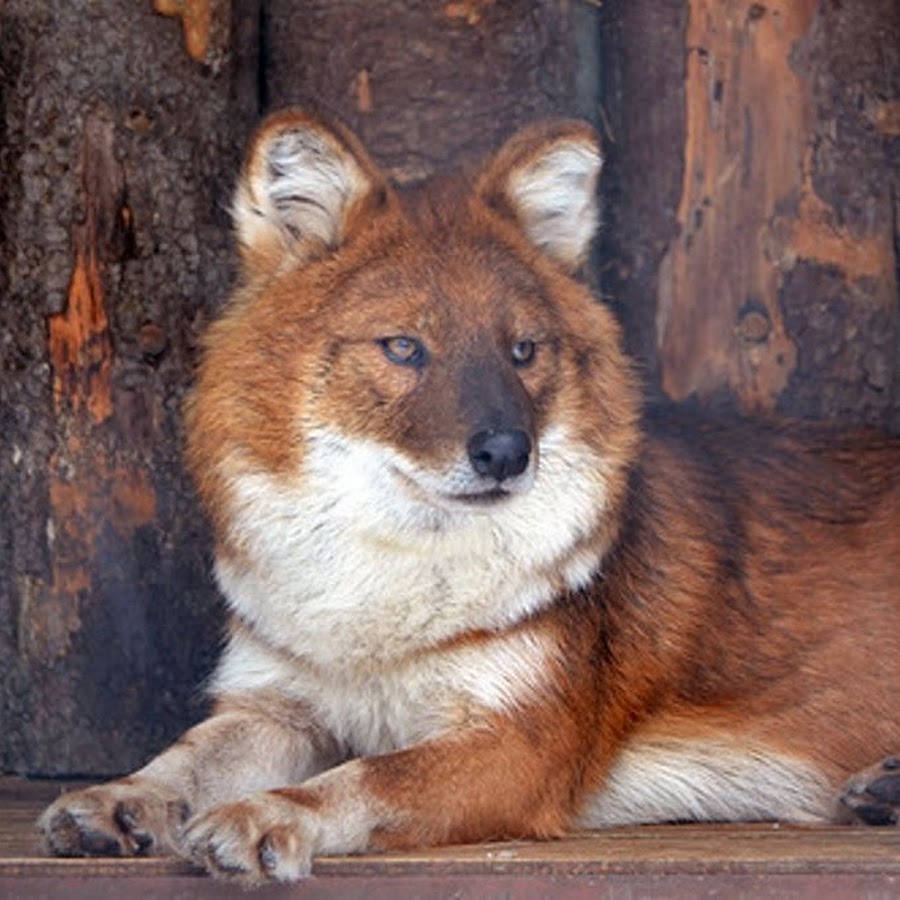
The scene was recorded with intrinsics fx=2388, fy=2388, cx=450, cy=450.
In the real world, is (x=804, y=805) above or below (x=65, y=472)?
below

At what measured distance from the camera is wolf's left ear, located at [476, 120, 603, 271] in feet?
21.0

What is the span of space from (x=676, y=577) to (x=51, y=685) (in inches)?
75.8

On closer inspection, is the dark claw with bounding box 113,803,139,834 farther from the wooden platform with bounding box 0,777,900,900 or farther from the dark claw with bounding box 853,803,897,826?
the dark claw with bounding box 853,803,897,826

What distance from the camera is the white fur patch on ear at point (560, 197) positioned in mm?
6434

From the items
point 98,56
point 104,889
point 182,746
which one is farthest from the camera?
point 98,56

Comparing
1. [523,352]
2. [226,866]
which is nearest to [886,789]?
[523,352]

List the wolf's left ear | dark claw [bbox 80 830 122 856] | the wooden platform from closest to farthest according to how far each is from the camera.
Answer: the wooden platform → dark claw [bbox 80 830 122 856] → the wolf's left ear

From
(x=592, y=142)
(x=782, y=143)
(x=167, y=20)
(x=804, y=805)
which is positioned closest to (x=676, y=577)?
(x=804, y=805)

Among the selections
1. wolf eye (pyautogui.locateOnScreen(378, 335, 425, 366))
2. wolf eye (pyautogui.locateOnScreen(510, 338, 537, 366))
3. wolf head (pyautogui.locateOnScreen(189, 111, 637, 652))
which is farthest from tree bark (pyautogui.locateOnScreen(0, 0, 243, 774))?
wolf eye (pyautogui.locateOnScreen(510, 338, 537, 366))

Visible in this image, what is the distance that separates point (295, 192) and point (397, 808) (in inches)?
66.7

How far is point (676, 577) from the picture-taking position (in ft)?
21.0

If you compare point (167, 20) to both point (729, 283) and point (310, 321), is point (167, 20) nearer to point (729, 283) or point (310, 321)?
point (310, 321)

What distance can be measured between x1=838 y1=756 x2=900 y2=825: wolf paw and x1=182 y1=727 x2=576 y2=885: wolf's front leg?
755 mm

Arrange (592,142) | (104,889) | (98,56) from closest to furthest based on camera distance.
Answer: (104,889) < (592,142) < (98,56)
